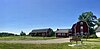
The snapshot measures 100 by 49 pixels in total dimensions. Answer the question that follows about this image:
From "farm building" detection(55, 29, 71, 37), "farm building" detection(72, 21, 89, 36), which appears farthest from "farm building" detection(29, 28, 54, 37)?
"farm building" detection(72, 21, 89, 36)

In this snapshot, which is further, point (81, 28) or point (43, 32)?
point (43, 32)

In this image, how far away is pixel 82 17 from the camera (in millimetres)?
113875

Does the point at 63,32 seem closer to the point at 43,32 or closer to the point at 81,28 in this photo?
the point at 81,28

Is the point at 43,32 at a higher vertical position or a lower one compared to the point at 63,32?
higher

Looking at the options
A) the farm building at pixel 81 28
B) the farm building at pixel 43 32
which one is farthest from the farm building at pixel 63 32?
the farm building at pixel 43 32

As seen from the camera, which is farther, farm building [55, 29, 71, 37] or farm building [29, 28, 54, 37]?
farm building [29, 28, 54, 37]

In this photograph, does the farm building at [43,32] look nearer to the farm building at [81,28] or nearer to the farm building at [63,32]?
the farm building at [63,32]

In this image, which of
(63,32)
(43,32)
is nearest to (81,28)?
(63,32)

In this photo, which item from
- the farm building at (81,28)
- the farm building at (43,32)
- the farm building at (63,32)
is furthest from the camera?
the farm building at (43,32)

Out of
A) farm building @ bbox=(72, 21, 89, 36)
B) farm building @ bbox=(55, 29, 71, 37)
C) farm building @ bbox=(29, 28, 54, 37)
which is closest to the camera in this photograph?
farm building @ bbox=(72, 21, 89, 36)

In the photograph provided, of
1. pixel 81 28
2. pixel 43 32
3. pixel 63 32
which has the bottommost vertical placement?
pixel 63 32

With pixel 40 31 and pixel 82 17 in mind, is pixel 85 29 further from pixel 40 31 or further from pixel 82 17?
pixel 40 31

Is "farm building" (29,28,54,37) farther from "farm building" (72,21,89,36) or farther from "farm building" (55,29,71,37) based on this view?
"farm building" (72,21,89,36)

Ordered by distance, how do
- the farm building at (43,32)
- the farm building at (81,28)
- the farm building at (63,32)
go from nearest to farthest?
1. the farm building at (81,28)
2. the farm building at (63,32)
3. the farm building at (43,32)
